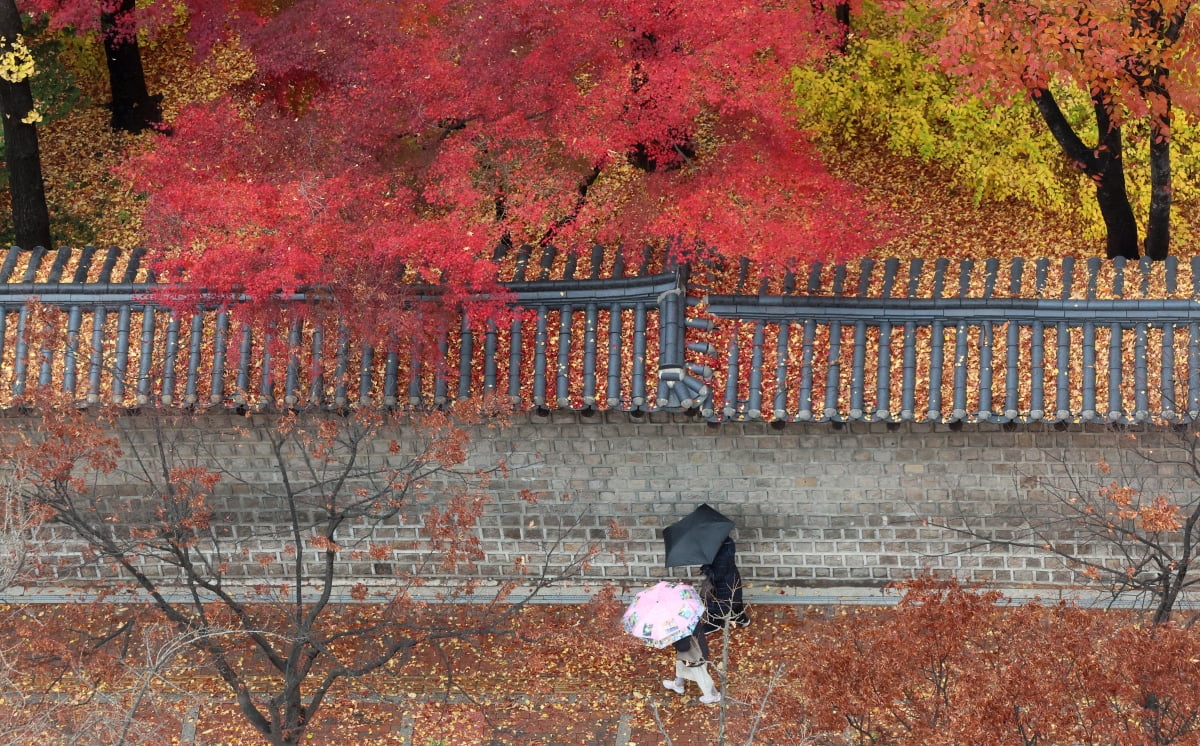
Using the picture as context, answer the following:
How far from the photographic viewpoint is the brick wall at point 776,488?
574 inches

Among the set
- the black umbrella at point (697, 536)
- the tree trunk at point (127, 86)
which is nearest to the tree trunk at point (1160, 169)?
the black umbrella at point (697, 536)

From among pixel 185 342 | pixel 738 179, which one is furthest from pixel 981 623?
pixel 185 342

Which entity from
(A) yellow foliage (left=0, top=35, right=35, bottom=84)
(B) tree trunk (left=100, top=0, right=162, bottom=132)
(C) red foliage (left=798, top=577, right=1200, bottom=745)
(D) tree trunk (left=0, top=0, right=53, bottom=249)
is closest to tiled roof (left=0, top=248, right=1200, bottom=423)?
(C) red foliage (left=798, top=577, right=1200, bottom=745)

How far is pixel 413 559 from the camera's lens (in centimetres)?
1616

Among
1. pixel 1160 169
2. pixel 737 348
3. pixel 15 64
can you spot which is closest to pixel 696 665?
pixel 737 348

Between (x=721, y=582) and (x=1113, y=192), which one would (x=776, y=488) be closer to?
(x=721, y=582)

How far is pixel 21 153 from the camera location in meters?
18.9

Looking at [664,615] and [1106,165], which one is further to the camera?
[1106,165]

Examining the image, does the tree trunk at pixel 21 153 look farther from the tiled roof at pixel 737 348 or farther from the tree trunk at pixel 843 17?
the tree trunk at pixel 843 17

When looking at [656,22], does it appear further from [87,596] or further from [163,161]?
[87,596]

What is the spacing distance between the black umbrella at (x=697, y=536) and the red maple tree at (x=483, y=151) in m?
3.19

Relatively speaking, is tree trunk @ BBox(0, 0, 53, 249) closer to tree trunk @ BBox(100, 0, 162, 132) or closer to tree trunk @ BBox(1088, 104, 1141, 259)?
tree trunk @ BBox(100, 0, 162, 132)

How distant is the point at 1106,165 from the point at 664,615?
342 inches

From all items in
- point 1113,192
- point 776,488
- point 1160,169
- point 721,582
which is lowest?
point 721,582
